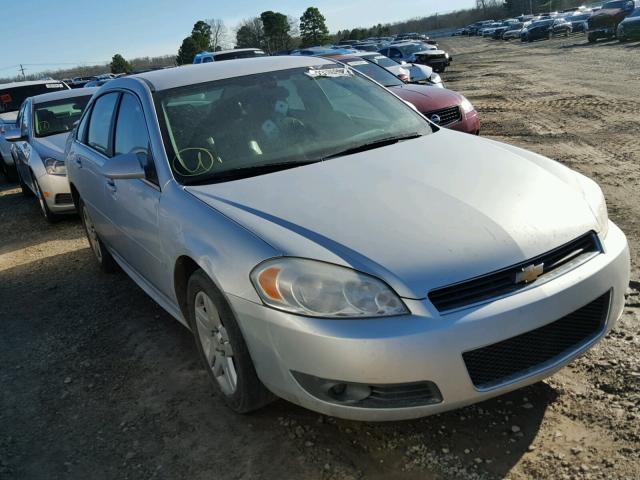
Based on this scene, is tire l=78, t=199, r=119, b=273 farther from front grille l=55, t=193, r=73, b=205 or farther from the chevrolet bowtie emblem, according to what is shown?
the chevrolet bowtie emblem

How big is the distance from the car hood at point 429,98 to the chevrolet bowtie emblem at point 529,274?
6140 mm

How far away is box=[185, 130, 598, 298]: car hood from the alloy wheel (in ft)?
1.62

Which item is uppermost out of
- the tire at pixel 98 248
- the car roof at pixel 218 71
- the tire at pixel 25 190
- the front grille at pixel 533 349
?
the car roof at pixel 218 71

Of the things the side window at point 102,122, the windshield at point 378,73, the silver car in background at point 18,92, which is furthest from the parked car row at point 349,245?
the silver car in background at point 18,92

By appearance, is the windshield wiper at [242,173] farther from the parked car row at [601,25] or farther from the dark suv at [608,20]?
the dark suv at [608,20]

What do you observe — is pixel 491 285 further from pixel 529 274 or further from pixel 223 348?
pixel 223 348

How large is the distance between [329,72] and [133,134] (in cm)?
135

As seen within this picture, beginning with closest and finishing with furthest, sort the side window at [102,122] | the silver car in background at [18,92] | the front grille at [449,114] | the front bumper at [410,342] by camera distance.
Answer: the front bumper at [410,342]
the side window at [102,122]
the front grille at [449,114]
the silver car in background at [18,92]

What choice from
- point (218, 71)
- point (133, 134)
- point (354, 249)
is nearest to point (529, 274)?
point (354, 249)

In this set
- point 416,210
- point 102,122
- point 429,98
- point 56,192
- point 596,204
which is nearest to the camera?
point 416,210

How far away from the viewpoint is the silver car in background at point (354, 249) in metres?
2.23

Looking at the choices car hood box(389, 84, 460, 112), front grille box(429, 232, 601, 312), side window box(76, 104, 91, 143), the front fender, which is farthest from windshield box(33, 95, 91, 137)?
front grille box(429, 232, 601, 312)

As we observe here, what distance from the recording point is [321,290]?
231cm

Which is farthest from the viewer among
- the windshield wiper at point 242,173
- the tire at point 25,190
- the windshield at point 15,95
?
the windshield at point 15,95
